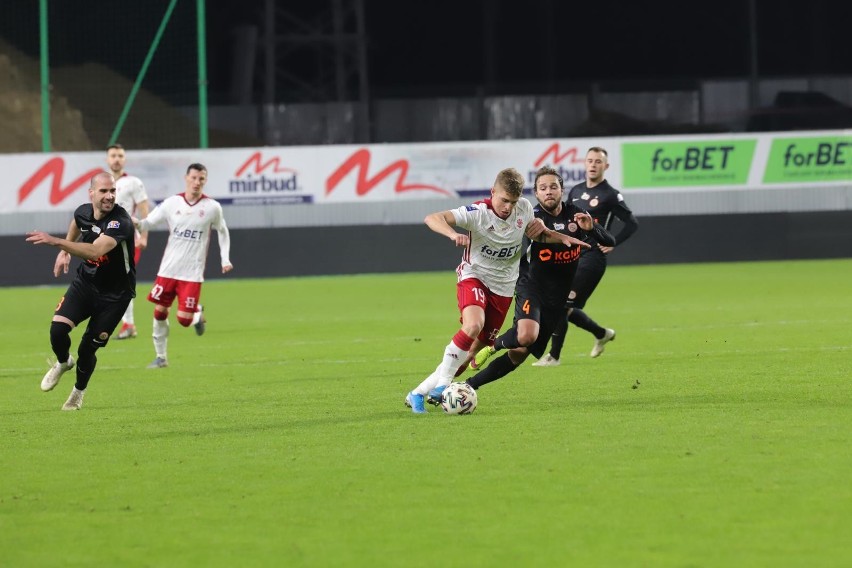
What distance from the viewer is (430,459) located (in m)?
8.38

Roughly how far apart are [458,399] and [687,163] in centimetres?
2183

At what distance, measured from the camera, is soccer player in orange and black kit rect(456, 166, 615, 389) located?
35.0 ft

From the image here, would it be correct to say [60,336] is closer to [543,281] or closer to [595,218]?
[543,281]

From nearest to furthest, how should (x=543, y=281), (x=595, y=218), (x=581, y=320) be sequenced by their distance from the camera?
(x=543, y=281)
(x=581, y=320)
(x=595, y=218)

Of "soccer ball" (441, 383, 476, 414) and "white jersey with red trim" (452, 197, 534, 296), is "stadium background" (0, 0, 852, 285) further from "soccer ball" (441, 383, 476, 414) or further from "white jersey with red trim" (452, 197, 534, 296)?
"soccer ball" (441, 383, 476, 414)

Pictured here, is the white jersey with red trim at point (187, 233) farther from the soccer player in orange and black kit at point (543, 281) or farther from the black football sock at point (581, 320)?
the soccer player in orange and black kit at point (543, 281)

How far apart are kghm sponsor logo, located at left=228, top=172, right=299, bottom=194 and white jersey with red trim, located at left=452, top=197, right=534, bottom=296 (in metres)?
19.3

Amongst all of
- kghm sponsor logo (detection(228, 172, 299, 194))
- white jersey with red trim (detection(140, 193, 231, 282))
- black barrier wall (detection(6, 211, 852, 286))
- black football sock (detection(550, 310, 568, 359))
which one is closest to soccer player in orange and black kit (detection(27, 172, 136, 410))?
white jersey with red trim (detection(140, 193, 231, 282))

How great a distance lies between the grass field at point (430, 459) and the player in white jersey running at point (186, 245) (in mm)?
703

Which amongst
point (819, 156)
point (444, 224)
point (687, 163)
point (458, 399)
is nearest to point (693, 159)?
point (687, 163)

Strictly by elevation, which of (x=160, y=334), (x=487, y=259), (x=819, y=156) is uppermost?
(x=487, y=259)

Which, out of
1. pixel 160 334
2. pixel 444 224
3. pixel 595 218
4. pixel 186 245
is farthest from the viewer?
pixel 186 245

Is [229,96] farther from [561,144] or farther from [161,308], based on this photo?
[161,308]

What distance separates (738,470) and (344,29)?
36.6 meters
